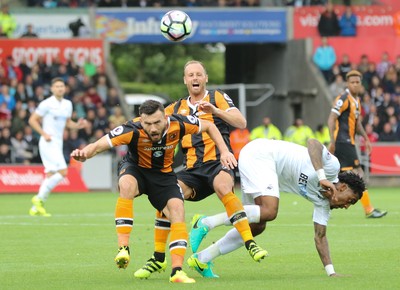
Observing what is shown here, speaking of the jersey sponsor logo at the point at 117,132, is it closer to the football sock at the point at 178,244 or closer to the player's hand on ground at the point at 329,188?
the football sock at the point at 178,244

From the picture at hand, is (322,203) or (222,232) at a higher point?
(322,203)

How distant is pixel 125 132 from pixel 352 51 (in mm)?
25659

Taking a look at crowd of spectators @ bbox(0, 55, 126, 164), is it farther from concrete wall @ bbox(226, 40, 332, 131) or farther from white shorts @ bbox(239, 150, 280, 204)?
white shorts @ bbox(239, 150, 280, 204)

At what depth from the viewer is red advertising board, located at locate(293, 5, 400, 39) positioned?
1383 inches

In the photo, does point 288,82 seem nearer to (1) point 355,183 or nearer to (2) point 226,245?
(2) point 226,245

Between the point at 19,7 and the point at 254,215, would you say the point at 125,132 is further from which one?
the point at 19,7

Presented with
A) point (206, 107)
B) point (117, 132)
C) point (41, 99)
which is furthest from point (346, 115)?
point (41, 99)

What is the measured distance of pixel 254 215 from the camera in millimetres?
10586

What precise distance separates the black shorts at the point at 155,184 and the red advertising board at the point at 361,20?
83.1 ft

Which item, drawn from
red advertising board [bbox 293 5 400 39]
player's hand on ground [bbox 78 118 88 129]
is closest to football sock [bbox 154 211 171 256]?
player's hand on ground [bbox 78 118 88 129]

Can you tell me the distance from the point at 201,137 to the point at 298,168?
4.23 ft

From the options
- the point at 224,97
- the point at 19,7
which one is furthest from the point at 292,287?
the point at 19,7

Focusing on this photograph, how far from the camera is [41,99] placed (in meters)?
29.8

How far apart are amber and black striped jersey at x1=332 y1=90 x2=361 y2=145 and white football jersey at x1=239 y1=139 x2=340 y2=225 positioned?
674 centimetres
